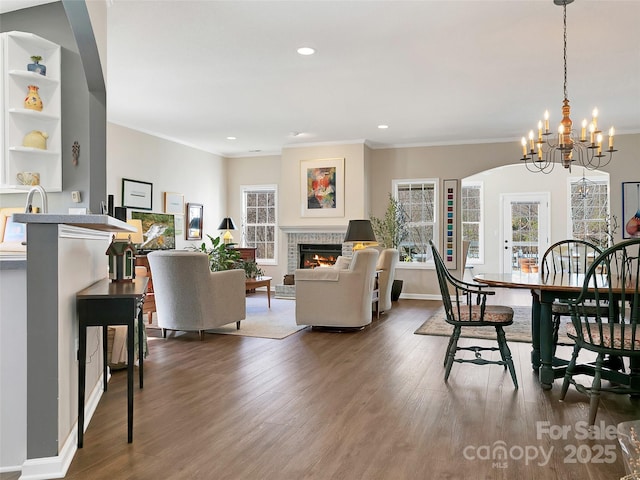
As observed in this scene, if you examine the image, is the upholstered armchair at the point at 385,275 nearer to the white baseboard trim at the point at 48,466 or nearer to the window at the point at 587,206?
the white baseboard trim at the point at 48,466

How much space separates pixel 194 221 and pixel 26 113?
17.5ft

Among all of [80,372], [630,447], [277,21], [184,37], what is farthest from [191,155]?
[630,447]

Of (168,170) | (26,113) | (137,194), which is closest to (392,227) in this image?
(168,170)

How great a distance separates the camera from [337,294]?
5340 millimetres

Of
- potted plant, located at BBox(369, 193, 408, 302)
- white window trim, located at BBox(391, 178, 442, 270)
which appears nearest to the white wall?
potted plant, located at BBox(369, 193, 408, 302)

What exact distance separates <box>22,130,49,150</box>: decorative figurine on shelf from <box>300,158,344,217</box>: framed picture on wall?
17.7ft

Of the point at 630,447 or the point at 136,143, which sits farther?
the point at 136,143

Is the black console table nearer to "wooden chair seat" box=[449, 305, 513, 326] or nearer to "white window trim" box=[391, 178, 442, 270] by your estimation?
"wooden chair seat" box=[449, 305, 513, 326]

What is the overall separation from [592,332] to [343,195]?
5.90m

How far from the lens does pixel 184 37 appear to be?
4.05 meters

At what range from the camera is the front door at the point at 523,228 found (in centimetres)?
1076

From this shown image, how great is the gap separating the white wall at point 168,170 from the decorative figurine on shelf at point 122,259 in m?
4.09

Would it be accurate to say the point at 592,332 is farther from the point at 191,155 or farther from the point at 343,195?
the point at 191,155

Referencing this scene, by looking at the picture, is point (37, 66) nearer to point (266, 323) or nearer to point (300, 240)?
point (266, 323)
